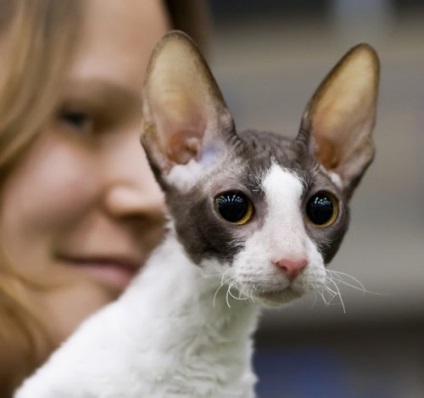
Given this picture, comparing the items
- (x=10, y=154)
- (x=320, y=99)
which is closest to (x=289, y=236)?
(x=320, y=99)

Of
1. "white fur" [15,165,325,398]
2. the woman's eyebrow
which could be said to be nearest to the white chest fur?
"white fur" [15,165,325,398]

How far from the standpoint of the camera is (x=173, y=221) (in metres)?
0.92

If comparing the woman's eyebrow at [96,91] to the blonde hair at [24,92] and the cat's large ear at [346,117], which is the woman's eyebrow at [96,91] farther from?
the cat's large ear at [346,117]

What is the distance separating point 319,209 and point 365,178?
7.86 ft

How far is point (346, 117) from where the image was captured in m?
0.89

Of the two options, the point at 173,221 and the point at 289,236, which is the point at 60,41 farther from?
the point at 289,236

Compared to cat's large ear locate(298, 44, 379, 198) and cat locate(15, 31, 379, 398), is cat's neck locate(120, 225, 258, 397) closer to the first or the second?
cat locate(15, 31, 379, 398)

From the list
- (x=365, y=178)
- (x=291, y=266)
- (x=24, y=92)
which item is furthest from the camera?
(x=365, y=178)

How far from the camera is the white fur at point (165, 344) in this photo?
A: 928 mm

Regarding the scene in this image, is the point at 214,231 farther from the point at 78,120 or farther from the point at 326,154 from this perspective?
the point at 78,120

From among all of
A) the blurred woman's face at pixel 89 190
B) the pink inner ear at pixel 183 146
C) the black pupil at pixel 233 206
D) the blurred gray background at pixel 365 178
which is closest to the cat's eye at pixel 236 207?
the black pupil at pixel 233 206

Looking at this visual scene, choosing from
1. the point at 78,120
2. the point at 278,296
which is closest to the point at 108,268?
the point at 78,120

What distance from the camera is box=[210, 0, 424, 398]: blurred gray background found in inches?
128

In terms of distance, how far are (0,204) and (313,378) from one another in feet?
8.20
